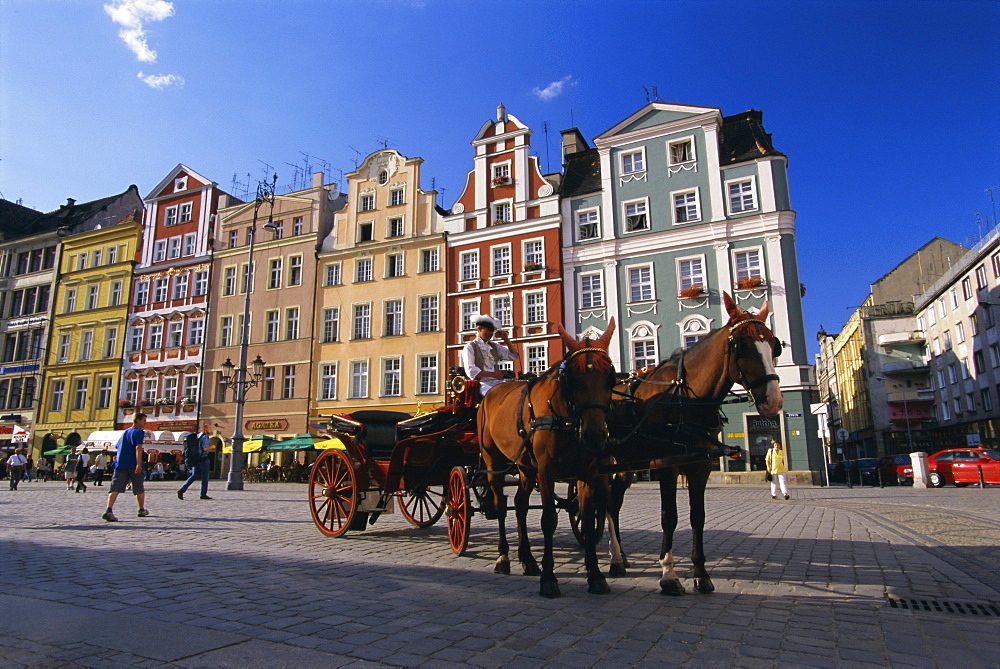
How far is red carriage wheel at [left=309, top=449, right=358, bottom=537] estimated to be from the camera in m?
8.57

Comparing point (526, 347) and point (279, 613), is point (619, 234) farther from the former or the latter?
point (279, 613)

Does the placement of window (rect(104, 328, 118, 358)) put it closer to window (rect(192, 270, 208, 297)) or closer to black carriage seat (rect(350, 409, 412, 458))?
window (rect(192, 270, 208, 297))

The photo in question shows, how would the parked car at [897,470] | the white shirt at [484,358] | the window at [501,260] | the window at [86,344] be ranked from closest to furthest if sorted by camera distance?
the white shirt at [484,358], the parked car at [897,470], the window at [501,260], the window at [86,344]

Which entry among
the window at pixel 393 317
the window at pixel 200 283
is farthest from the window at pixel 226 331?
the window at pixel 393 317

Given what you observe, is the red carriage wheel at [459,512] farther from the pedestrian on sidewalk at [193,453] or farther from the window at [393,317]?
the window at [393,317]

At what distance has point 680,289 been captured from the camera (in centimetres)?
3045

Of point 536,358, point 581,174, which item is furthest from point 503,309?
point 581,174

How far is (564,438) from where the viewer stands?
17.6 ft

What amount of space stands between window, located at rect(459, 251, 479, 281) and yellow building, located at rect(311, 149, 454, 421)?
1.34 meters

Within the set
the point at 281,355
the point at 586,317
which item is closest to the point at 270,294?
the point at 281,355

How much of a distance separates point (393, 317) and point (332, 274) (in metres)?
5.44

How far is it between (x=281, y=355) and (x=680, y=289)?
24085 millimetres

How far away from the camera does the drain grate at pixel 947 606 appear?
178 inches

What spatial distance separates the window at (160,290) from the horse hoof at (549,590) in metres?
44.7
